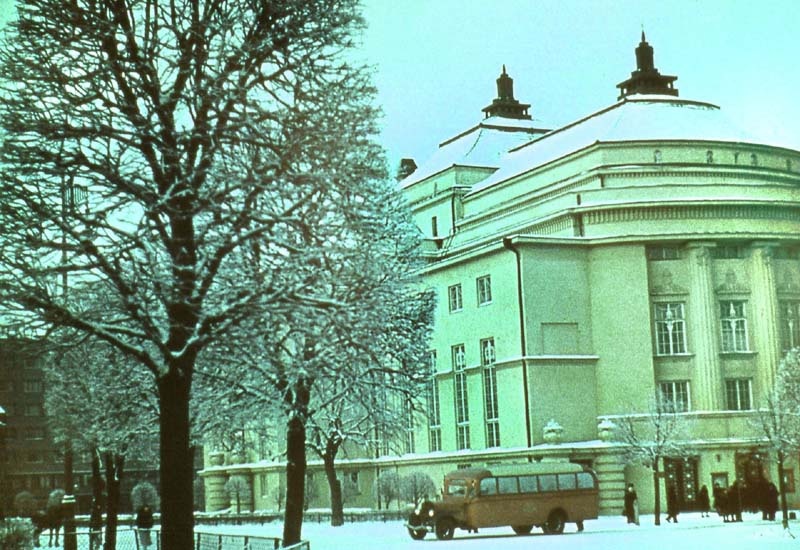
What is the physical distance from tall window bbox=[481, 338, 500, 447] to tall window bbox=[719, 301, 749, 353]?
9.65 meters

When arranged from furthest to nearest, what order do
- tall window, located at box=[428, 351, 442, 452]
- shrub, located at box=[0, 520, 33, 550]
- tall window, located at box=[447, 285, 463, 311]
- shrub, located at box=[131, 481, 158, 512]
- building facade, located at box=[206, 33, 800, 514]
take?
1. shrub, located at box=[131, 481, 158, 512]
2. tall window, located at box=[428, 351, 442, 452]
3. tall window, located at box=[447, 285, 463, 311]
4. building facade, located at box=[206, 33, 800, 514]
5. shrub, located at box=[0, 520, 33, 550]

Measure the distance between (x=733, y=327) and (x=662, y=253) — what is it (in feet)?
14.4

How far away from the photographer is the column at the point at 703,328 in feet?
176

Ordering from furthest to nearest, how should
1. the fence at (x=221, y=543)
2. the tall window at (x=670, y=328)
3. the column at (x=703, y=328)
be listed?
the tall window at (x=670, y=328) → the column at (x=703, y=328) → the fence at (x=221, y=543)

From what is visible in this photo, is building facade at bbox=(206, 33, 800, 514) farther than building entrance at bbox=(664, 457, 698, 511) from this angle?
Yes

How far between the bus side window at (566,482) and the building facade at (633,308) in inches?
431

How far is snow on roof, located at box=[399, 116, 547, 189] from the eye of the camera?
68062 millimetres

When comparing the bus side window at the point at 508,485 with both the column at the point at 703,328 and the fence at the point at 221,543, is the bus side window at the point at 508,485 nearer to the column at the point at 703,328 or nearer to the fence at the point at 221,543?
the fence at the point at 221,543

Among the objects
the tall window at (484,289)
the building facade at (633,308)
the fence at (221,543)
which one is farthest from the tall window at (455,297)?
the fence at (221,543)

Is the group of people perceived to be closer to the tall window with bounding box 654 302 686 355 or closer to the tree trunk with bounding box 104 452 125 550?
the tall window with bounding box 654 302 686 355

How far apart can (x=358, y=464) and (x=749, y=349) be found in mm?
19570

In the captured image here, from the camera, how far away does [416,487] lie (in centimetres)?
5566

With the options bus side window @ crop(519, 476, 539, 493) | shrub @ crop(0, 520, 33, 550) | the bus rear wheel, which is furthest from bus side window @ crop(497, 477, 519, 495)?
shrub @ crop(0, 520, 33, 550)

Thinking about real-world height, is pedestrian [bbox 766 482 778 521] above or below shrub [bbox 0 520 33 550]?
below
